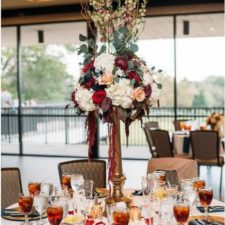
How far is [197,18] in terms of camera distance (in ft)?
29.2

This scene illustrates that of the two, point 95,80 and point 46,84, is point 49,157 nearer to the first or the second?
point 46,84

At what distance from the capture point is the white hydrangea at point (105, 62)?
2662 millimetres

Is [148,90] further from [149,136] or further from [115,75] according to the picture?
[149,136]

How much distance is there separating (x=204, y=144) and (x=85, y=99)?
3.80m

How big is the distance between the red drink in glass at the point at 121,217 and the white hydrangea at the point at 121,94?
2.14ft

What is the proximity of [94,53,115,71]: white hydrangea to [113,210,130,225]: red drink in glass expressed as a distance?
2.74 feet

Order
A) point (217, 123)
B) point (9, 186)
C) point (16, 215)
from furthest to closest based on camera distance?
point (217, 123)
point (9, 186)
point (16, 215)

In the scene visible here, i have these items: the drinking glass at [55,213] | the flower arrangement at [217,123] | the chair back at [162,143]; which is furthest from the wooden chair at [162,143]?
the drinking glass at [55,213]

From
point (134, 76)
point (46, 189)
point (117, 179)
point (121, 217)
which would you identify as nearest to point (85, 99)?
→ point (134, 76)

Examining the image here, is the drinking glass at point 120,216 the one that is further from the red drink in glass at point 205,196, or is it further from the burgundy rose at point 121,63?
the burgundy rose at point 121,63

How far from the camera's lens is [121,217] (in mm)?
2254

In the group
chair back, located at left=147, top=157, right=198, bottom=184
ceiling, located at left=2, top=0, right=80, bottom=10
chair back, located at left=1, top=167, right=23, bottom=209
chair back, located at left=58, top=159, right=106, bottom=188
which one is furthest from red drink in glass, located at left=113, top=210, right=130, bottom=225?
ceiling, located at left=2, top=0, right=80, bottom=10

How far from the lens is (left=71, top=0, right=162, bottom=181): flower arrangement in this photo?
2660mm

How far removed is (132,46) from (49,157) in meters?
7.10
